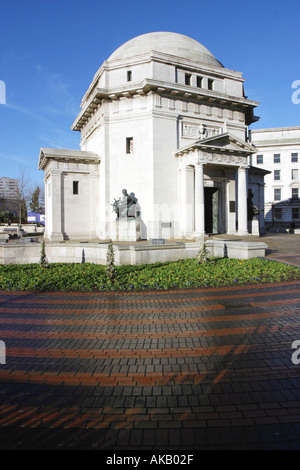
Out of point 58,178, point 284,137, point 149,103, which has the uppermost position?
point 284,137

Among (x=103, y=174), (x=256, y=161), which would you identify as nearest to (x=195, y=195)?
(x=103, y=174)

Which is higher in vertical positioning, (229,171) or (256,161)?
(256,161)

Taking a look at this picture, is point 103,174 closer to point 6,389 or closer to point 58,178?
point 58,178

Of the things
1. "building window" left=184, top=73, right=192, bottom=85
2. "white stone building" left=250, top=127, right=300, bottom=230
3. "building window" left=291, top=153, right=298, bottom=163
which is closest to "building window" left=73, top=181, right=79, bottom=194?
"building window" left=184, top=73, right=192, bottom=85

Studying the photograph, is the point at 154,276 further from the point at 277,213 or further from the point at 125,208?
the point at 277,213

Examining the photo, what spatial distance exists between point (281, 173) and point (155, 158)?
4346 centimetres

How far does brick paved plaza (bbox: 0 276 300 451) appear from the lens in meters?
3.27

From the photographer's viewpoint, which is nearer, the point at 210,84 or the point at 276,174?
the point at 210,84

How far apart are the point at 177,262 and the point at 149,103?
1585 centimetres

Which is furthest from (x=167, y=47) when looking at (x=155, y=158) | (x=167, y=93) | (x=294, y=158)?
(x=294, y=158)

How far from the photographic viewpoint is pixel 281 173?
192 feet

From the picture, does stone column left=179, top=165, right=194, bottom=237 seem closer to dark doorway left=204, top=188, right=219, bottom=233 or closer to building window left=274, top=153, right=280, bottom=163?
dark doorway left=204, top=188, right=219, bottom=233

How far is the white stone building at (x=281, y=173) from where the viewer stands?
189 feet
